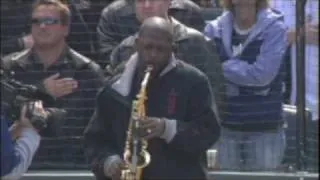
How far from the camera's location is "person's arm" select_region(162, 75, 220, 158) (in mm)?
6129

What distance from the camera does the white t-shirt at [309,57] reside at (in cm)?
762

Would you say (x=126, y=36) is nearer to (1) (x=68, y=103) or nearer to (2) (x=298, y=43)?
(1) (x=68, y=103)

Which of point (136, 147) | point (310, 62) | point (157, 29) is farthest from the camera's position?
point (310, 62)

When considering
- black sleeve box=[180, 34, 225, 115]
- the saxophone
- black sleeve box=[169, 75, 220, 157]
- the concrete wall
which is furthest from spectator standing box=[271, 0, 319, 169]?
the saxophone

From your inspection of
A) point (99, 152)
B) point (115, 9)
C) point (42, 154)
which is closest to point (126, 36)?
point (115, 9)

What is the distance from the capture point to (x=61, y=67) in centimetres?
759

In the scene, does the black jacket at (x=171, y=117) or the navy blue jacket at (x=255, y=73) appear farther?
the navy blue jacket at (x=255, y=73)

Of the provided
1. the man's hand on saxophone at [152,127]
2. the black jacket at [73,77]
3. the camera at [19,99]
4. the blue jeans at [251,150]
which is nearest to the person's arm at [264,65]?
the blue jeans at [251,150]

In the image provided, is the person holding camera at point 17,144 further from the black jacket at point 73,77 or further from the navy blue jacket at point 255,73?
the navy blue jacket at point 255,73

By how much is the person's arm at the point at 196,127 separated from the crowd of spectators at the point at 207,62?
48.5 inches

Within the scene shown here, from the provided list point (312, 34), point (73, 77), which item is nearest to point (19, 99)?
point (73, 77)

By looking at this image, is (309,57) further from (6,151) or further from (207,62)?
(6,151)

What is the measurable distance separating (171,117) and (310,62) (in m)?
1.80

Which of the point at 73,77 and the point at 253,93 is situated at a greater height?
the point at 73,77
